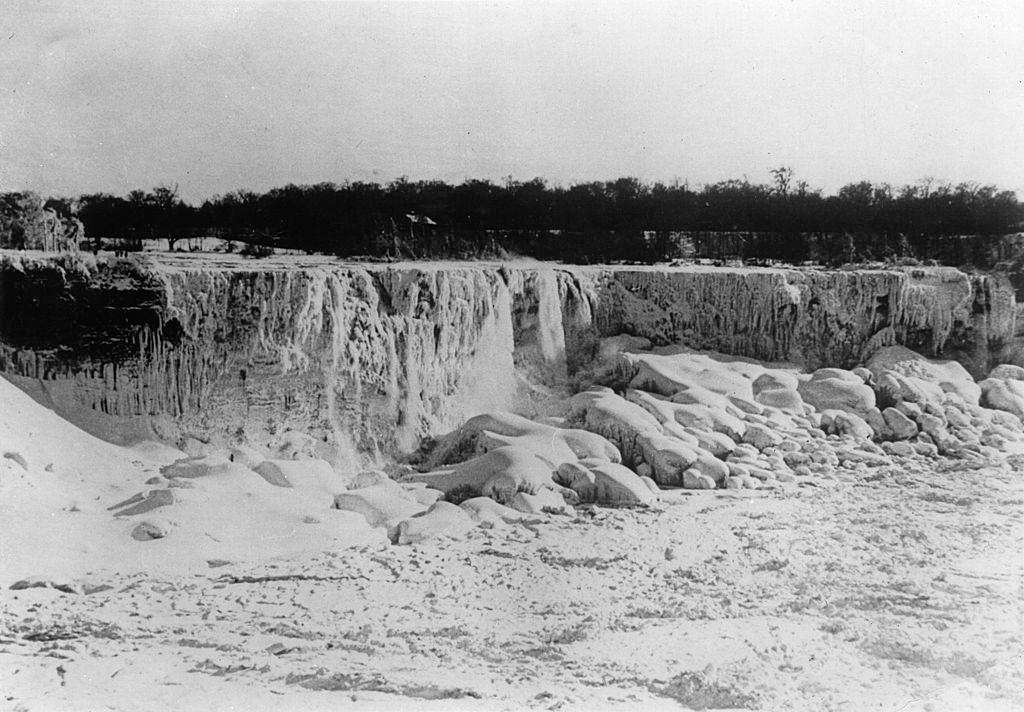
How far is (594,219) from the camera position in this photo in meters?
4.22

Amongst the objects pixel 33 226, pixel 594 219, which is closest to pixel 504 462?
pixel 594 219

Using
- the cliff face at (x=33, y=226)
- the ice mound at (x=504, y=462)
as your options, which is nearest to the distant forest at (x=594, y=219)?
the cliff face at (x=33, y=226)

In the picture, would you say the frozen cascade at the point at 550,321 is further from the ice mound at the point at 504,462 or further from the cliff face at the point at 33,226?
the cliff face at the point at 33,226

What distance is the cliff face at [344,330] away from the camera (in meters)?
3.93

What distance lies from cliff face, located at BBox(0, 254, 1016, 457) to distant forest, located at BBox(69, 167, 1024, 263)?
13 cm

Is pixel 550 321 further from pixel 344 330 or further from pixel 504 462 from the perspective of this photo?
pixel 344 330

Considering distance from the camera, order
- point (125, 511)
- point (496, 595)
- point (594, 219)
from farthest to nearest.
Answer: point (594, 219), point (125, 511), point (496, 595)

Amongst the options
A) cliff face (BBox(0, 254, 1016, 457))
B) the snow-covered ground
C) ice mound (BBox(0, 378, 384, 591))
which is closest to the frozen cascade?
cliff face (BBox(0, 254, 1016, 457))

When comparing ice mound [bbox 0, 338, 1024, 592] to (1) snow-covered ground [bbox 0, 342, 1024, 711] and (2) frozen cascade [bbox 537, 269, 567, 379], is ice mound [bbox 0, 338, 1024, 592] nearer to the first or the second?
(1) snow-covered ground [bbox 0, 342, 1024, 711]

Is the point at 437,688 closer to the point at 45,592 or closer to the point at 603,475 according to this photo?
the point at 603,475

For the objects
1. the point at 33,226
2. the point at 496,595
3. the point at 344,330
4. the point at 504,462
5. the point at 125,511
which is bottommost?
the point at 496,595

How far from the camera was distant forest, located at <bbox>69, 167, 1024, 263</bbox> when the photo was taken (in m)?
3.95

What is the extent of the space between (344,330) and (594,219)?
5.07ft

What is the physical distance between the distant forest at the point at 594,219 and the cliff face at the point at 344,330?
0.13 m
